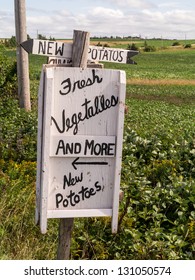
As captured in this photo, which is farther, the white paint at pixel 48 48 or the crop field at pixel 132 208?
the crop field at pixel 132 208

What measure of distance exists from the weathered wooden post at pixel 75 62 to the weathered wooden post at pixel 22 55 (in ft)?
26.2

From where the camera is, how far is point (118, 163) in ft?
12.2

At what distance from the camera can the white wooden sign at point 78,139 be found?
11.5 feet

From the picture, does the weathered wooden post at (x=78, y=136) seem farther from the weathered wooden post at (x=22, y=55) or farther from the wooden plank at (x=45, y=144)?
the weathered wooden post at (x=22, y=55)

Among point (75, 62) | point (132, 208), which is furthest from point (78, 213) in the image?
point (132, 208)

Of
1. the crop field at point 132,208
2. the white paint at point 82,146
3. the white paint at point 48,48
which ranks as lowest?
the crop field at point 132,208

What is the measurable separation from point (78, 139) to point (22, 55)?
8.66m

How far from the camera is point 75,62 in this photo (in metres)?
3.80

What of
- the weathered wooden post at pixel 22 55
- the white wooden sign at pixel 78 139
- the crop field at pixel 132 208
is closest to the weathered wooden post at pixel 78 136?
the white wooden sign at pixel 78 139

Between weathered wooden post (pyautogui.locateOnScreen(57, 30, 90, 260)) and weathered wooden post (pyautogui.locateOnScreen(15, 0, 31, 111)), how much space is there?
800 centimetres

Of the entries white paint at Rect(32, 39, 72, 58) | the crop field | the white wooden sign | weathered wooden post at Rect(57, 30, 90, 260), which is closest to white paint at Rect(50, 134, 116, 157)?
the white wooden sign

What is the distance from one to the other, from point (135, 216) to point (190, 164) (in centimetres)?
184

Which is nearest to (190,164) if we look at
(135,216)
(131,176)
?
(131,176)

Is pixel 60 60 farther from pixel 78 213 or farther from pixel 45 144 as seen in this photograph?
pixel 78 213
